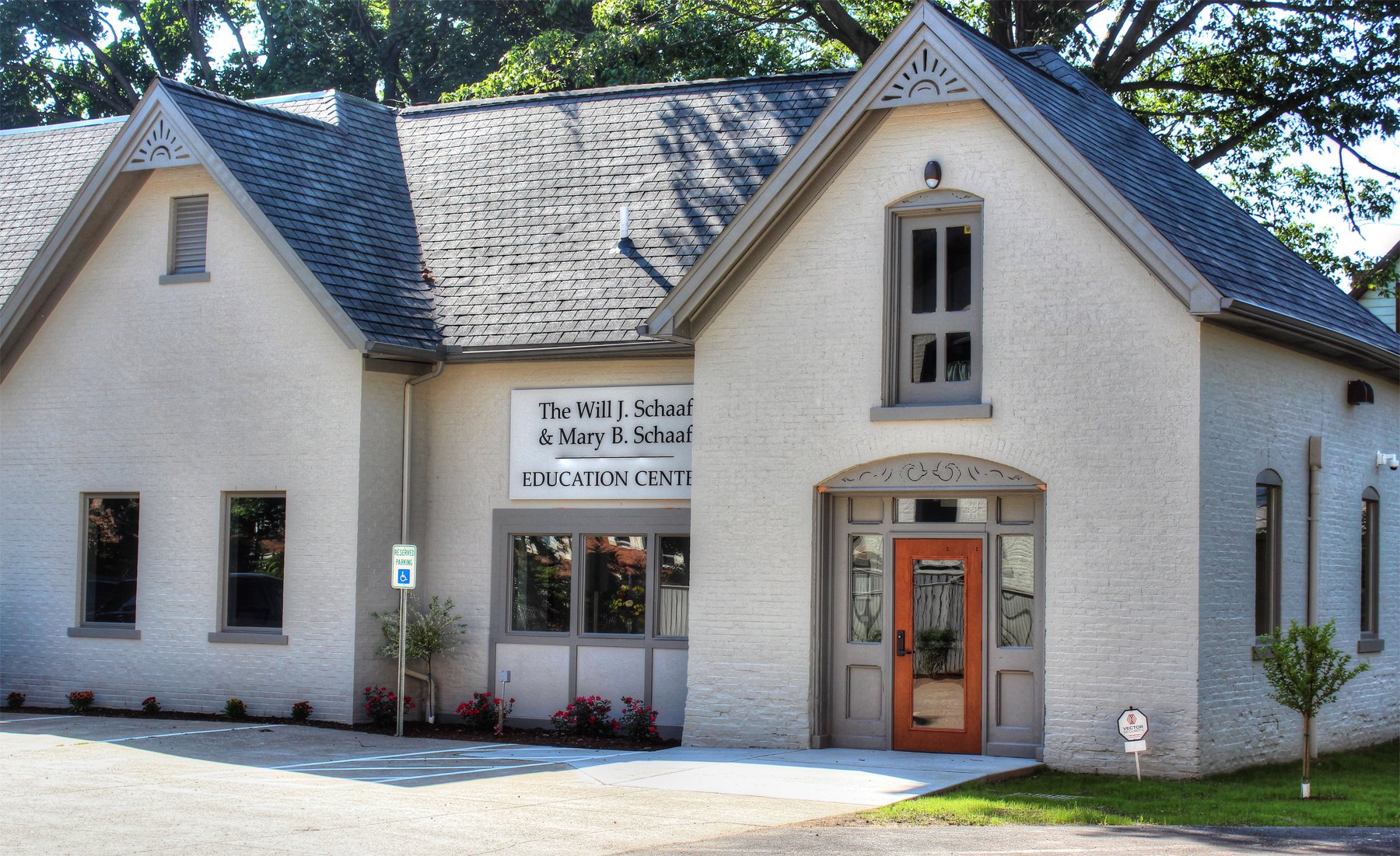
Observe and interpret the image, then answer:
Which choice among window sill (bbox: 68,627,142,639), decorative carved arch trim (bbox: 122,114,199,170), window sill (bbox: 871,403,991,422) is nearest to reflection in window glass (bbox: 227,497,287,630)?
window sill (bbox: 68,627,142,639)

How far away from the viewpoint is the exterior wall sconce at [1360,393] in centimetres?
1633

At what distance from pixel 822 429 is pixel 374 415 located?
5369 mm

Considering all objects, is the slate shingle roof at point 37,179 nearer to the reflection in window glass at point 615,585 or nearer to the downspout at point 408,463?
the downspout at point 408,463

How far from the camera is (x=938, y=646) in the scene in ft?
47.8

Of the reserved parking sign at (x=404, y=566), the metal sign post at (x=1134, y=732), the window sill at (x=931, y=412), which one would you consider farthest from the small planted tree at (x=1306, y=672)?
the reserved parking sign at (x=404, y=566)

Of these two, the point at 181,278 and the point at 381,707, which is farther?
the point at 181,278

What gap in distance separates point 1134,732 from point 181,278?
1199 cm

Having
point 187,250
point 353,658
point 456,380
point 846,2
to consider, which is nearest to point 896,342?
point 456,380

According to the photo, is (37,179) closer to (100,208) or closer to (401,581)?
(100,208)

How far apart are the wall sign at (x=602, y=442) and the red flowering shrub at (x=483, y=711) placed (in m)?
2.31

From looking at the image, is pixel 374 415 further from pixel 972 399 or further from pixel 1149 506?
pixel 1149 506

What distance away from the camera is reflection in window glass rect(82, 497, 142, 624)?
1806 centimetres

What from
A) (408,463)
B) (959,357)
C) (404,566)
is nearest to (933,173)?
(959,357)

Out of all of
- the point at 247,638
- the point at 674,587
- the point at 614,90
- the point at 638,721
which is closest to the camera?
the point at 638,721
